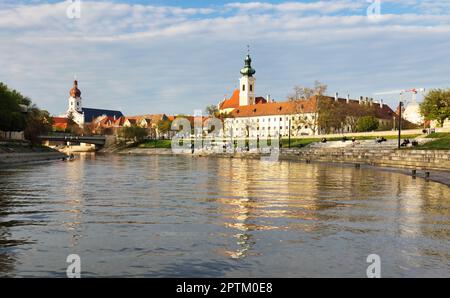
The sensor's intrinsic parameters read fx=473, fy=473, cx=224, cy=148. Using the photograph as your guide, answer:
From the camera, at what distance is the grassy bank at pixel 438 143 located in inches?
2469

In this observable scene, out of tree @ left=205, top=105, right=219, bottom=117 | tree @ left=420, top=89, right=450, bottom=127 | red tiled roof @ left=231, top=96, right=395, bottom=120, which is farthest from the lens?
red tiled roof @ left=231, top=96, right=395, bottom=120

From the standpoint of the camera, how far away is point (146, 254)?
1169 cm

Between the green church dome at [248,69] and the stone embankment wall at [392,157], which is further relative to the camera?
the green church dome at [248,69]

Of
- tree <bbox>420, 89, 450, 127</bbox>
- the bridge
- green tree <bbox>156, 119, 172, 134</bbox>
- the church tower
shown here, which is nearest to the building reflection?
tree <bbox>420, 89, 450, 127</bbox>

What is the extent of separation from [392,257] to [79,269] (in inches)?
288

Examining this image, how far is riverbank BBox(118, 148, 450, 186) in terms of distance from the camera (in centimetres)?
4766

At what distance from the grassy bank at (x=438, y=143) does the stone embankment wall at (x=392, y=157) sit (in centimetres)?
318

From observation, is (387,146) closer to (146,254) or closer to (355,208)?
(355,208)

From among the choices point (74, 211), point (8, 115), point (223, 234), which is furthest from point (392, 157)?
point (8, 115)

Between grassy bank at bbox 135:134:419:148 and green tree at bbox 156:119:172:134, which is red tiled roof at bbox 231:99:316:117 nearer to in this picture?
green tree at bbox 156:119:172:134

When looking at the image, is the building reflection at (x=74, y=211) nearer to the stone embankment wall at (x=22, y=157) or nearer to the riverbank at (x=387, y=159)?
the riverbank at (x=387, y=159)

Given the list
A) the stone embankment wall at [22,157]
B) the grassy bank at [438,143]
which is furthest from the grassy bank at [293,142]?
the stone embankment wall at [22,157]

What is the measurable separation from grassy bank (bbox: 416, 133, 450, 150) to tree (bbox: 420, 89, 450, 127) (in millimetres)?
14472

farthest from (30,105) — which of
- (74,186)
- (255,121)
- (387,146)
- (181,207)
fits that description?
(181,207)
